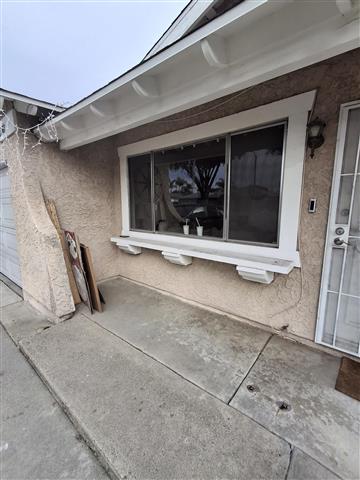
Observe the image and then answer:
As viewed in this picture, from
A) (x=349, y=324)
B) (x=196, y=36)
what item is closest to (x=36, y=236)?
(x=196, y=36)

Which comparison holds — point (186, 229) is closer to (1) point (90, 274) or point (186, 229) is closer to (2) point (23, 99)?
(1) point (90, 274)

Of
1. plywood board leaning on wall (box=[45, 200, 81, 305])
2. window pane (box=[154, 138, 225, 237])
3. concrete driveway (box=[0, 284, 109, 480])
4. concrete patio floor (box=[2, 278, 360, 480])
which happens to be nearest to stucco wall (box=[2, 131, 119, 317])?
plywood board leaning on wall (box=[45, 200, 81, 305])

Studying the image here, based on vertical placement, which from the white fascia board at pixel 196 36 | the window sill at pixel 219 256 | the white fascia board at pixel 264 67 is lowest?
the window sill at pixel 219 256

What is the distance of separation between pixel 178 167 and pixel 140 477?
340 centimetres

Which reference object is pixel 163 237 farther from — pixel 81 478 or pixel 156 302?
pixel 81 478

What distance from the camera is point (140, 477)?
1309 mm

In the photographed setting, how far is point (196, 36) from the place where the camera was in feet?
4.98

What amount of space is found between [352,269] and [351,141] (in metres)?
1.24

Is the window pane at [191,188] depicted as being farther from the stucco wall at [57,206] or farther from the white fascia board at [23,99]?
the white fascia board at [23,99]

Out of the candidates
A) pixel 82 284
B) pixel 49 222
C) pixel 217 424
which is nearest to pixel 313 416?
pixel 217 424

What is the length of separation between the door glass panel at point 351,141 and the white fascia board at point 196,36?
4.28 ft

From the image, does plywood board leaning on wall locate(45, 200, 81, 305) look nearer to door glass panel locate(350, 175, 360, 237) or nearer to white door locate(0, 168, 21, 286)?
white door locate(0, 168, 21, 286)

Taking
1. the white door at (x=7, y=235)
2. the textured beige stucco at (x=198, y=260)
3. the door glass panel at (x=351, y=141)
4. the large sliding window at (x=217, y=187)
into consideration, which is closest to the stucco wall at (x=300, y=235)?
the textured beige stucco at (x=198, y=260)

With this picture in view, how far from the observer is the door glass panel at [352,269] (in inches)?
82.9
